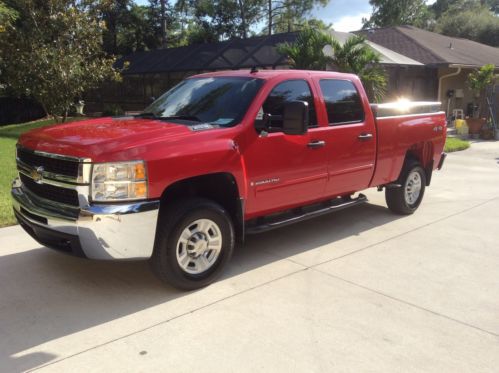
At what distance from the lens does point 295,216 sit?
5328 mm

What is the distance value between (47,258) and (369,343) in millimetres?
3417

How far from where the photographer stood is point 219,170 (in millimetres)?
4316

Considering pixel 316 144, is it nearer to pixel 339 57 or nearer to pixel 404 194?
pixel 404 194

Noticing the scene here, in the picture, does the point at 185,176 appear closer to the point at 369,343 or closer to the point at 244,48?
the point at 369,343

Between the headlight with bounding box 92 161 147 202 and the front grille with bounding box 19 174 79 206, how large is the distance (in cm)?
23

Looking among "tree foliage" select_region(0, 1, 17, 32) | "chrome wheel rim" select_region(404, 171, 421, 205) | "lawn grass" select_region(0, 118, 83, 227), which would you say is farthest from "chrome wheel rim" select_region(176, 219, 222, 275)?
"tree foliage" select_region(0, 1, 17, 32)

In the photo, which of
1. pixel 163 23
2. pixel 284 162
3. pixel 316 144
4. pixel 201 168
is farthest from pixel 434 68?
pixel 163 23

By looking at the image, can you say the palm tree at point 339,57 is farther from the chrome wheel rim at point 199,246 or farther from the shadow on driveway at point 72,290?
the chrome wheel rim at point 199,246

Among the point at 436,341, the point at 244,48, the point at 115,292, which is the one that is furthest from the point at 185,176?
the point at 244,48

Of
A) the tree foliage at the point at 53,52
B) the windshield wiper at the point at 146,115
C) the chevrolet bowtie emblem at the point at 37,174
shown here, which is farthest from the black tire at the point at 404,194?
the tree foliage at the point at 53,52

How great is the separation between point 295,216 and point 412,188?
257cm

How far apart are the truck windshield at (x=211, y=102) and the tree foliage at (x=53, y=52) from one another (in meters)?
8.84

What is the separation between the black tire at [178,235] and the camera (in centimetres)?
408

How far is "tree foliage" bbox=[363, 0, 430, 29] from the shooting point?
52625 millimetres
